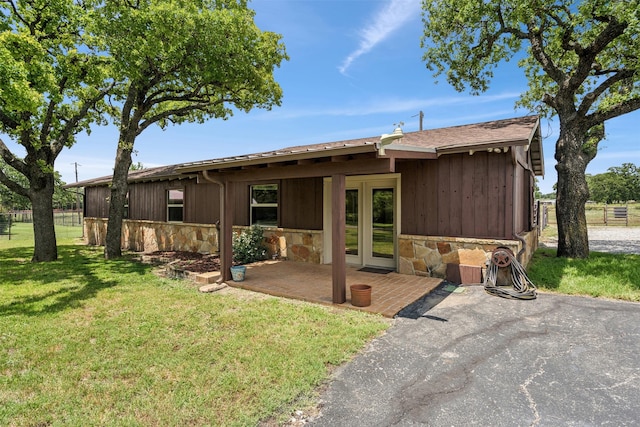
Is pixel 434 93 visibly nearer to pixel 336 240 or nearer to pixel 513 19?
pixel 513 19

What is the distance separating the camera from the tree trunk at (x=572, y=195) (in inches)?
324

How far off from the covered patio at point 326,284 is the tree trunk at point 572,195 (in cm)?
452

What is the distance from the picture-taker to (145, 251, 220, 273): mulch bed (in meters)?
7.91

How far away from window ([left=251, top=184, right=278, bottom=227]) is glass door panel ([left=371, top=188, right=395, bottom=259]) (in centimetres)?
309

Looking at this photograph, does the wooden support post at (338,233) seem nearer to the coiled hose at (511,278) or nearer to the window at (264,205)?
the coiled hose at (511,278)

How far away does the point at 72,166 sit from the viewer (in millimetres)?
40719

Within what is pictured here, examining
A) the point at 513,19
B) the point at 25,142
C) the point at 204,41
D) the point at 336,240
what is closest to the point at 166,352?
the point at 336,240

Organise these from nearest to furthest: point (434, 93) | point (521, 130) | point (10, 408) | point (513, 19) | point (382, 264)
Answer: point (10, 408), point (521, 130), point (382, 264), point (513, 19), point (434, 93)

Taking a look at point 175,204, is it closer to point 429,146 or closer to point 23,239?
point 429,146

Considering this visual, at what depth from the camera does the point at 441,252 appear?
668cm

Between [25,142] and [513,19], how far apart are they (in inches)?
562

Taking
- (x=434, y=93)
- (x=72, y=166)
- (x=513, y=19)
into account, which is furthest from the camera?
(x=72, y=166)

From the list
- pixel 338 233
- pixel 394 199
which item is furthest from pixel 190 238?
pixel 338 233

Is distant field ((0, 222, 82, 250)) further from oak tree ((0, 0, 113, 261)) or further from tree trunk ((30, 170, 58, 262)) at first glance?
oak tree ((0, 0, 113, 261))
